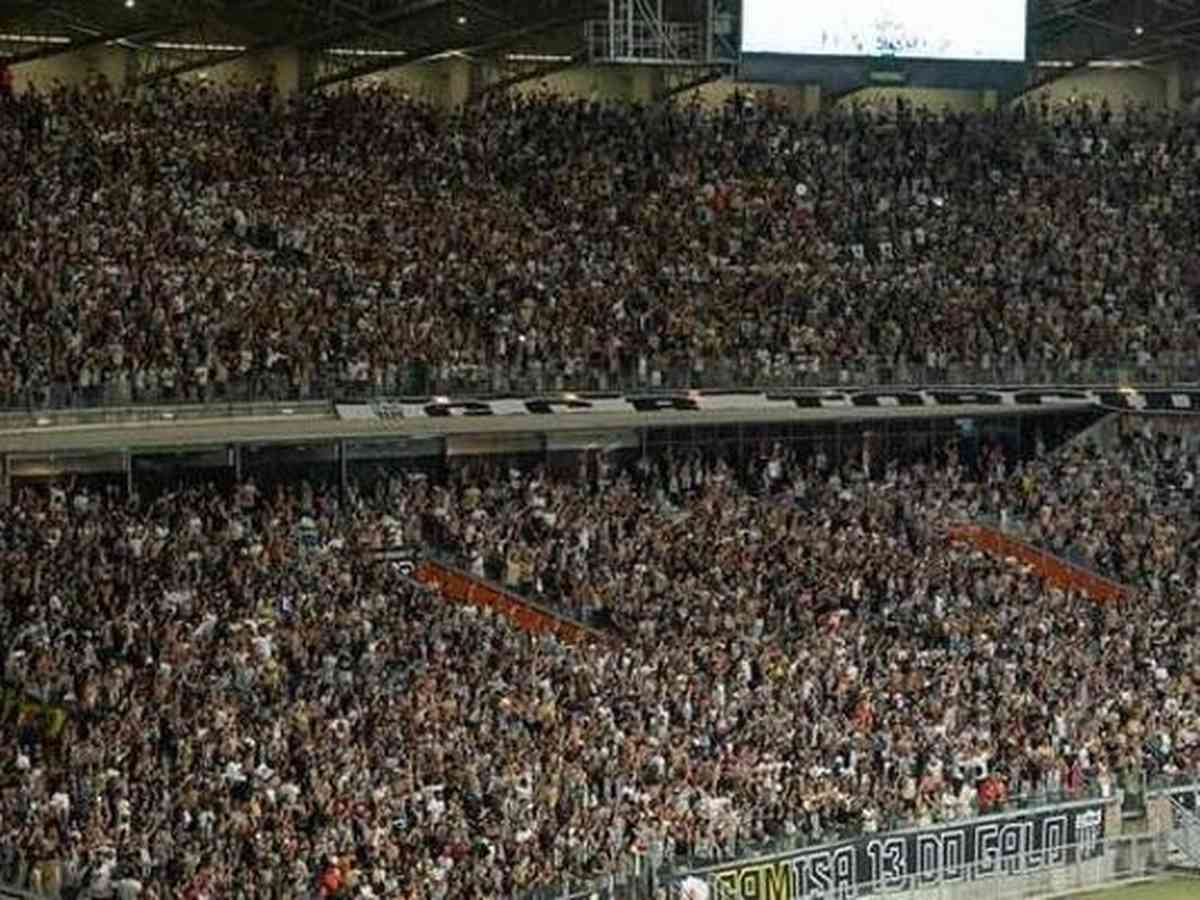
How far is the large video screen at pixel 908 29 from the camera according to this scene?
151 ft

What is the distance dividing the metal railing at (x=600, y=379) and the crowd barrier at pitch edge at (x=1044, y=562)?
2.67 meters

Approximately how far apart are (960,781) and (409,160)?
15.8 meters

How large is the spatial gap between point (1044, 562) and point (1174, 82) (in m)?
18.8

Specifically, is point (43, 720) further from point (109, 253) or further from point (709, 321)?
point (709, 321)

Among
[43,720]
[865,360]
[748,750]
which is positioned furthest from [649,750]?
[865,360]

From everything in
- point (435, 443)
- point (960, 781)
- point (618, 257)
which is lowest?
point (960, 781)

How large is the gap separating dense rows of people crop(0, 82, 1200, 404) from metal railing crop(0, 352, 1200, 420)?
54mm

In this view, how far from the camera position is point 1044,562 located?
147ft

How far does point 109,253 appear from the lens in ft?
129

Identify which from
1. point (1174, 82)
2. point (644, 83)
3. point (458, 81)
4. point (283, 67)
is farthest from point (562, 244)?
point (1174, 82)

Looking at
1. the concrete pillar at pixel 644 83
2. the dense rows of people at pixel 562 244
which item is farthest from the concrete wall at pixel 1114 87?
the concrete pillar at pixel 644 83

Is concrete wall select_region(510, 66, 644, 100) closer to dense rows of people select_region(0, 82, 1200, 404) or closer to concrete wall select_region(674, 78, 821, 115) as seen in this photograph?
concrete wall select_region(674, 78, 821, 115)

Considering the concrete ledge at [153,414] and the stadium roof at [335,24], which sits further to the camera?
the stadium roof at [335,24]

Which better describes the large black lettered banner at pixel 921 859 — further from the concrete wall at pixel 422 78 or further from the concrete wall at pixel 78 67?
the concrete wall at pixel 78 67
